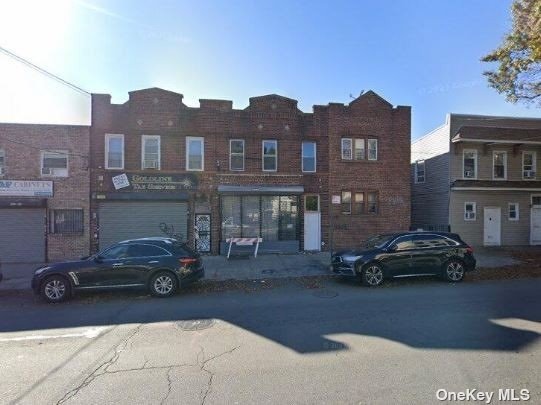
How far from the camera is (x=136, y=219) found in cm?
1544

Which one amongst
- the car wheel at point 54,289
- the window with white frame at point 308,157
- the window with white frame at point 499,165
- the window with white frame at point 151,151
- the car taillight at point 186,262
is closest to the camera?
the car wheel at point 54,289

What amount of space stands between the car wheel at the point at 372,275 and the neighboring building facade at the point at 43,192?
12331 millimetres

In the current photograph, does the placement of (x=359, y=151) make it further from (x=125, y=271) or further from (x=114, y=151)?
(x=125, y=271)

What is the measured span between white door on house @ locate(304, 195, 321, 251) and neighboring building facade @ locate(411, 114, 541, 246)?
782cm

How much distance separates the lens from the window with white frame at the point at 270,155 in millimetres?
16594

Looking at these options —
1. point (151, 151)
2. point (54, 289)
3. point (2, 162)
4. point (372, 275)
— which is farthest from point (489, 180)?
point (2, 162)

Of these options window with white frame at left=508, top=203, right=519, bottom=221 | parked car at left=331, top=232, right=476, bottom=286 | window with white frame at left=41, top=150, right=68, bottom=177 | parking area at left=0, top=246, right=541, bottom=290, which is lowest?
parking area at left=0, top=246, right=541, bottom=290

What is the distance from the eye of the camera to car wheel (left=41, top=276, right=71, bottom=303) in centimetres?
846

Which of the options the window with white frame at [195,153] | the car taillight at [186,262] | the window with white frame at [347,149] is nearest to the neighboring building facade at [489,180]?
the window with white frame at [347,149]

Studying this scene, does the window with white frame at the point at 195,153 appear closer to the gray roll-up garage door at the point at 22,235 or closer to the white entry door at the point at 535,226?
the gray roll-up garage door at the point at 22,235

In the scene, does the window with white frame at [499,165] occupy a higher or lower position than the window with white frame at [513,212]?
higher

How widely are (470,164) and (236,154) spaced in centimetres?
1340

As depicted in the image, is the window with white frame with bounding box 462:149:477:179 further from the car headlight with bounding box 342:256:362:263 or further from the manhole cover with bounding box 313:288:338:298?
the manhole cover with bounding box 313:288:338:298

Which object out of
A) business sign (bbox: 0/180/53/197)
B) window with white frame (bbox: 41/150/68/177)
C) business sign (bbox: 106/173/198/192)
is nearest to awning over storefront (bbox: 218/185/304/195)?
business sign (bbox: 106/173/198/192)
